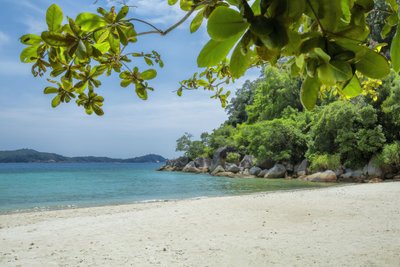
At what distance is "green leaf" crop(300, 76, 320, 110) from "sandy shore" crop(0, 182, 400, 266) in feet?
12.3

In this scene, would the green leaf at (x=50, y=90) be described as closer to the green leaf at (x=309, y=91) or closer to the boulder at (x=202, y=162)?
the green leaf at (x=309, y=91)

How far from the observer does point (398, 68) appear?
20.4 inches

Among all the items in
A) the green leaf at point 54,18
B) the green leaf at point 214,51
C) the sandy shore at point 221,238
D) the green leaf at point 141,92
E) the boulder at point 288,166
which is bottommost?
the sandy shore at point 221,238

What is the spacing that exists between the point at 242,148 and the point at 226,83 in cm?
3110

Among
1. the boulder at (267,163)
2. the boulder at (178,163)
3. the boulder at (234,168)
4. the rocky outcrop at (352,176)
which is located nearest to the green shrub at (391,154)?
the rocky outcrop at (352,176)

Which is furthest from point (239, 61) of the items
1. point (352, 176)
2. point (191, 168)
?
point (191, 168)

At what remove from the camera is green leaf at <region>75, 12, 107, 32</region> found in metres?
0.53

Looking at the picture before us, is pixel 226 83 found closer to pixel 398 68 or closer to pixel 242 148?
pixel 398 68

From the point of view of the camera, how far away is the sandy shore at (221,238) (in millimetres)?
4105

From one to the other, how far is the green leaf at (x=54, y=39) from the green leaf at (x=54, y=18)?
0.01 m

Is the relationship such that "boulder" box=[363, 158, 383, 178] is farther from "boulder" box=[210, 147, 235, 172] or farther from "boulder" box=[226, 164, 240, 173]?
"boulder" box=[210, 147, 235, 172]

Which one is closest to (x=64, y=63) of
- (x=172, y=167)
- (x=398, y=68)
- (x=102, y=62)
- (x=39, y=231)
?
(x=102, y=62)

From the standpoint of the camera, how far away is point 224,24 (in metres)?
0.40

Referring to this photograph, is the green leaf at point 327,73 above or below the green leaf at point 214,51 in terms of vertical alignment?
below
